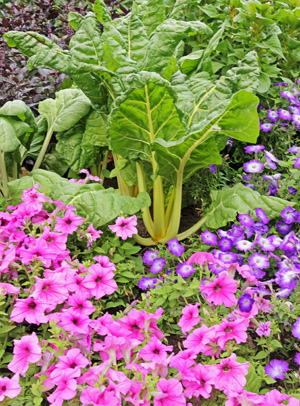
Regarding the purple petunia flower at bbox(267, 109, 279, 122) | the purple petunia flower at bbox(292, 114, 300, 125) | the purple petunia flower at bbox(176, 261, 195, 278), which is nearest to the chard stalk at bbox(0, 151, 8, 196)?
the purple petunia flower at bbox(176, 261, 195, 278)

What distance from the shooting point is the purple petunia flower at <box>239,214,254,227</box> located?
A: 7.78ft

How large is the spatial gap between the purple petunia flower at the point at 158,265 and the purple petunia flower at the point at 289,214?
695mm

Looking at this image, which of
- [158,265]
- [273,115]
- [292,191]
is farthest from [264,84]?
[158,265]

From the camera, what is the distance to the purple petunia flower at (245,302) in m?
1.88

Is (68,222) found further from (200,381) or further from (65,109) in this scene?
(200,381)

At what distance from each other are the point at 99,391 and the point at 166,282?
2.53 ft

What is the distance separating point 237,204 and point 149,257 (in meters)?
0.57

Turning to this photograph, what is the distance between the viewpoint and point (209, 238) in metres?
2.41

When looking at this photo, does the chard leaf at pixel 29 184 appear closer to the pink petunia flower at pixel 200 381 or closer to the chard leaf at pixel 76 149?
the chard leaf at pixel 76 149

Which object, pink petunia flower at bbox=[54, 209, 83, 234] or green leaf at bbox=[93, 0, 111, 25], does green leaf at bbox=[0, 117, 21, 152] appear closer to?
pink petunia flower at bbox=[54, 209, 83, 234]

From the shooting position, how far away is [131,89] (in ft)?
6.96

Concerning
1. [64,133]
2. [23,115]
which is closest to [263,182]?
[64,133]

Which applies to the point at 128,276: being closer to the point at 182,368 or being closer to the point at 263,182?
the point at 182,368

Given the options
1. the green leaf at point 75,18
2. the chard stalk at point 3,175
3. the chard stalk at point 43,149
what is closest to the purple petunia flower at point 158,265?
the chard stalk at point 3,175
